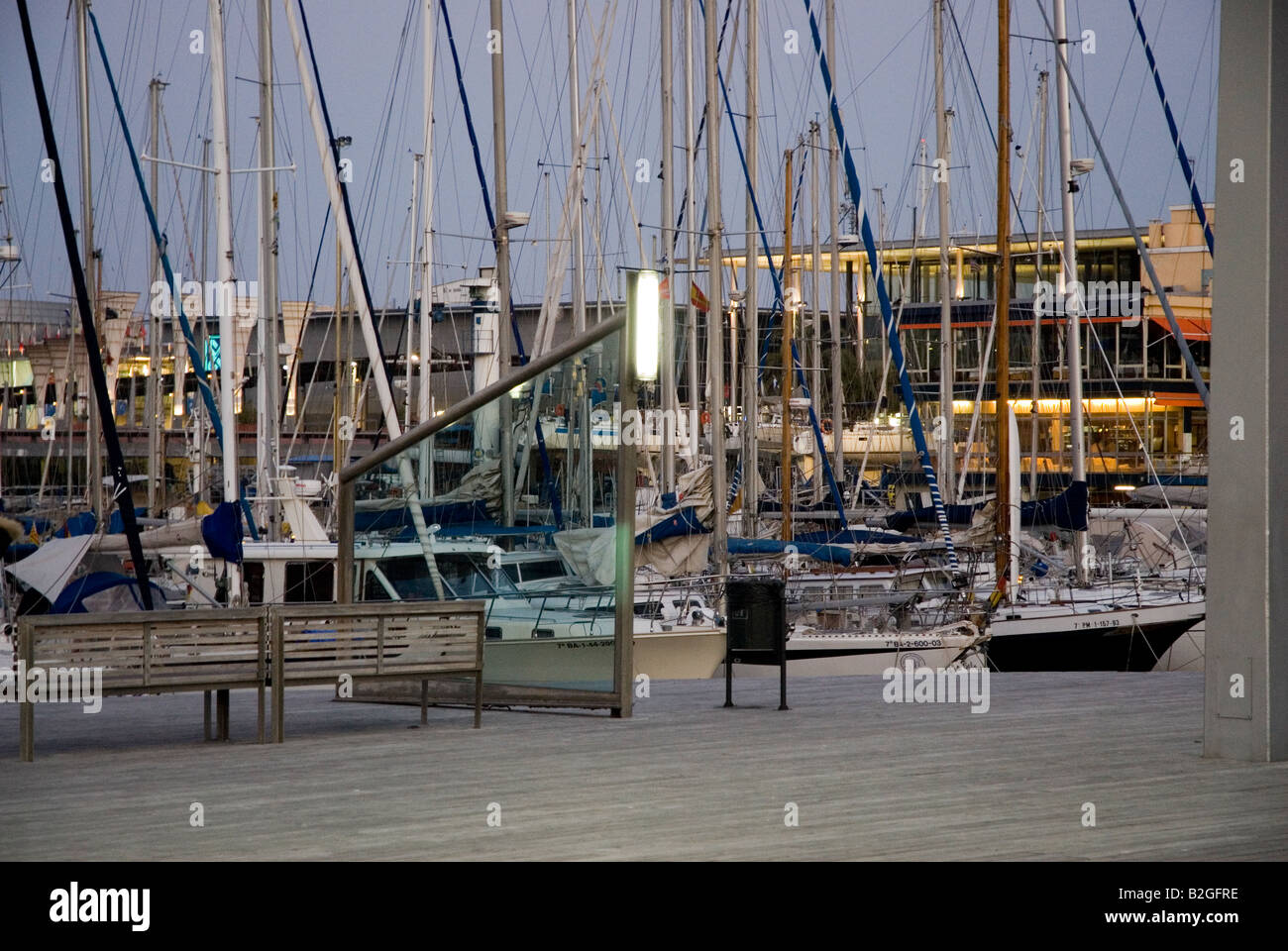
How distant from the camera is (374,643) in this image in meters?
10.0

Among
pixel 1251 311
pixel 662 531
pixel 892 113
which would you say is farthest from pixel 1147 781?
pixel 892 113

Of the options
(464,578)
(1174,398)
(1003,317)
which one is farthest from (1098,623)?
(1174,398)

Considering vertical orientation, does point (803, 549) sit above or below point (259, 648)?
below

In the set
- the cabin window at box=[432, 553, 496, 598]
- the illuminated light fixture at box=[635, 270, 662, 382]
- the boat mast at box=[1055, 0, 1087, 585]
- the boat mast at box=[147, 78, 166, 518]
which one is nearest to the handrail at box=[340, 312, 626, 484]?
the illuminated light fixture at box=[635, 270, 662, 382]

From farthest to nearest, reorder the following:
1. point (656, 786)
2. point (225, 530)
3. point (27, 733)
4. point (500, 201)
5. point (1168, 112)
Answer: point (1168, 112) < point (500, 201) < point (225, 530) < point (27, 733) < point (656, 786)

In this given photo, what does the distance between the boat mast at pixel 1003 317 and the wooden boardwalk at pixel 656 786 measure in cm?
1144

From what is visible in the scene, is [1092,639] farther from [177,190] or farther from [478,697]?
[177,190]

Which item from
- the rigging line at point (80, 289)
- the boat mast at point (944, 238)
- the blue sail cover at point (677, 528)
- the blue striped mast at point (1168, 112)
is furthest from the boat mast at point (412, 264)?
the rigging line at point (80, 289)

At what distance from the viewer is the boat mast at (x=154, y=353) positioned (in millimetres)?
34156

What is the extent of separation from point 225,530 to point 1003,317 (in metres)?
13.0

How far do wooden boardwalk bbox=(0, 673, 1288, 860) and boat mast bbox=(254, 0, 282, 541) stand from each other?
1150cm

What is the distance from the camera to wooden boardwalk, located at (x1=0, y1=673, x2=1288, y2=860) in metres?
6.06
